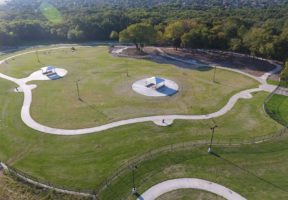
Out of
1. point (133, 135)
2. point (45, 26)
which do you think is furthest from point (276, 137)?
point (45, 26)

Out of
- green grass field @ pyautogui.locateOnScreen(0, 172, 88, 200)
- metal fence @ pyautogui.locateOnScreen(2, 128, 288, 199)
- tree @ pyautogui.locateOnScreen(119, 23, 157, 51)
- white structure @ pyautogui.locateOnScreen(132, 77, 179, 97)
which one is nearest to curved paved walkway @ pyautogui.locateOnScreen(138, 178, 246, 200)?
metal fence @ pyautogui.locateOnScreen(2, 128, 288, 199)

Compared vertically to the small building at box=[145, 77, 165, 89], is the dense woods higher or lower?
higher

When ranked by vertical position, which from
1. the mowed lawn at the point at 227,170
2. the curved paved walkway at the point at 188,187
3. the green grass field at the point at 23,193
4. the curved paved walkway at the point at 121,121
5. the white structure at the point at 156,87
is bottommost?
the green grass field at the point at 23,193

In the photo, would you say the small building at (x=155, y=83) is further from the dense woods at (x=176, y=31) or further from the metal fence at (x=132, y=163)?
the dense woods at (x=176, y=31)

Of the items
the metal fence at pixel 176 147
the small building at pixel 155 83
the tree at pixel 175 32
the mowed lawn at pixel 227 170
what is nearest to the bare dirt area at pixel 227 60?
the tree at pixel 175 32

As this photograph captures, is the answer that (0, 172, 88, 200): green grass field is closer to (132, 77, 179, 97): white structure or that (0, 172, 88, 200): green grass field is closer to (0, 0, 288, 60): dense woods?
(132, 77, 179, 97): white structure

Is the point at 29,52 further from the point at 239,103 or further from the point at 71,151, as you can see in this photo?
the point at 239,103
